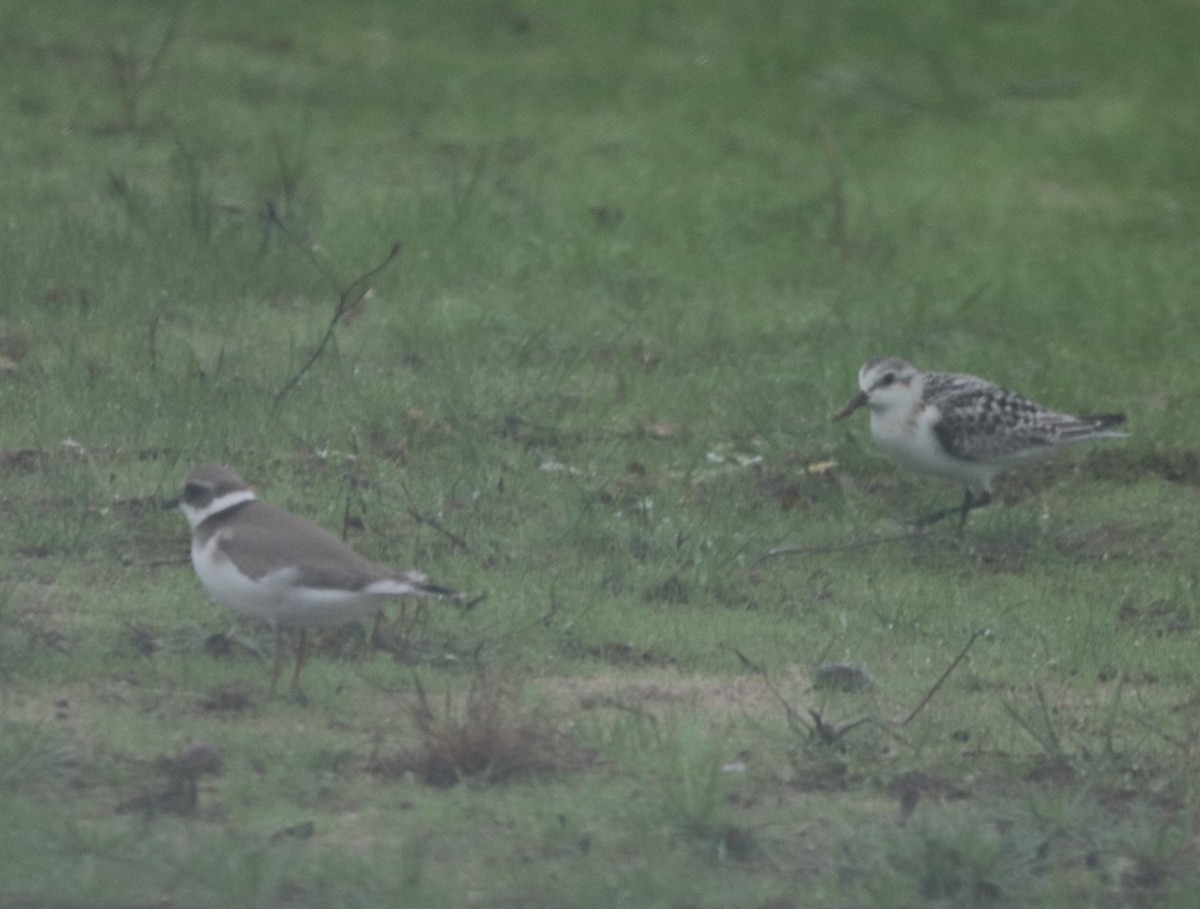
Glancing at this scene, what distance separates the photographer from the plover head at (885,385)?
917cm

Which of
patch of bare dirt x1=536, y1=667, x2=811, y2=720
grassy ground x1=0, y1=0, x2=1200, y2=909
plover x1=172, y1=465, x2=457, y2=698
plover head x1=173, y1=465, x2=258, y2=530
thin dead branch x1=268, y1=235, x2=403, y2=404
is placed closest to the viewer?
grassy ground x1=0, y1=0, x2=1200, y2=909

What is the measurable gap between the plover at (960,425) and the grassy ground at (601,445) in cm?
33

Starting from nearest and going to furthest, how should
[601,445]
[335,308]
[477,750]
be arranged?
[477,750], [601,445], [335,308]

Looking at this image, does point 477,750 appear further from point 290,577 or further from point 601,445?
point 601,445

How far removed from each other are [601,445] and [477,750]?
12.0 ft

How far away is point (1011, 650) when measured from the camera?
7402 mm

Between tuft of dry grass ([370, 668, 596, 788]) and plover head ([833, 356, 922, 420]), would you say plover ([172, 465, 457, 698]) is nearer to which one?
tuft of dry grass ([370, 668, 596, 788])

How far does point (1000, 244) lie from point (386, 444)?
214 inches

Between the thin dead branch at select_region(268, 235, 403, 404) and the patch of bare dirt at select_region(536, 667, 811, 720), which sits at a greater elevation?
the thin dead branch at select_region(268, 235, 403, 404)

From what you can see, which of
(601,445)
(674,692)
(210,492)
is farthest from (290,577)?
(601,445)

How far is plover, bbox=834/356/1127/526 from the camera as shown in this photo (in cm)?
899

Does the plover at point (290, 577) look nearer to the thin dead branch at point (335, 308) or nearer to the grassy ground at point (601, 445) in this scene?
the grassy ground at point (601, 445)

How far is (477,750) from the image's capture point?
19.2 ft

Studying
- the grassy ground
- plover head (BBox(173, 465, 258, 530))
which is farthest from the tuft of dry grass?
plover head (BBox(173, 465, 258, 530))
